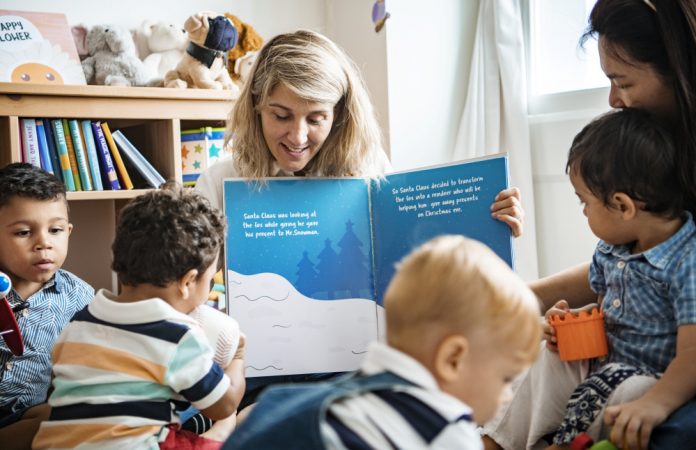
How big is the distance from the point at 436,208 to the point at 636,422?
2.21ft

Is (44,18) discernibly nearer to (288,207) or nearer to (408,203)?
(288,207)

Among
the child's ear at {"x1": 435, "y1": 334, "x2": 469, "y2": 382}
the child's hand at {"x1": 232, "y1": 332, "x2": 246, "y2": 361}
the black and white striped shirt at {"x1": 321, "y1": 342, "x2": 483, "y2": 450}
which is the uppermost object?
the child's ear at {"x1": 435, "y1": 334, "x2": 469, "y2": 382}

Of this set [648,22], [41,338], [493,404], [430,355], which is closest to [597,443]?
[493,404]

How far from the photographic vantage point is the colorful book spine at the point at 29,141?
2.15m

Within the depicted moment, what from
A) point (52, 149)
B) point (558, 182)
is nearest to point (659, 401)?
point (558, 182)

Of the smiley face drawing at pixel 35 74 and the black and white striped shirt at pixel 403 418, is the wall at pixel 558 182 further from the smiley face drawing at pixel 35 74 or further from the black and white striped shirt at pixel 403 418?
the black and white striped shirt at pixel 403 418

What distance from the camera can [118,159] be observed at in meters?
2.33

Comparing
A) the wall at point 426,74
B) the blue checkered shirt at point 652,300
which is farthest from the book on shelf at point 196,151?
the blue checkered shirt at point 652,300

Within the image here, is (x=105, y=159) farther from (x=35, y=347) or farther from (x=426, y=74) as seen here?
(x=426, y=74)

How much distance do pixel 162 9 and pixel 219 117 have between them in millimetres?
545

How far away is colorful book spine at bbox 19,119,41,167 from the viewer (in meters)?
2.15

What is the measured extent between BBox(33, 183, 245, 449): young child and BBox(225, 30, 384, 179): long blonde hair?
1.72 ft

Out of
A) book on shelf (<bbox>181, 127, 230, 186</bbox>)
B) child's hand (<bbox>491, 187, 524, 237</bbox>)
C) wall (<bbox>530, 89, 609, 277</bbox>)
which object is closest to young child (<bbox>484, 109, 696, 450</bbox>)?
child's hand (<bbox>491, 187, 524, 237</bbox>)

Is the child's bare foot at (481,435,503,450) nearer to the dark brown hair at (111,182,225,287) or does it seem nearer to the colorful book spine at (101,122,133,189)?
the dark brown hair at (111,182,225,287)
